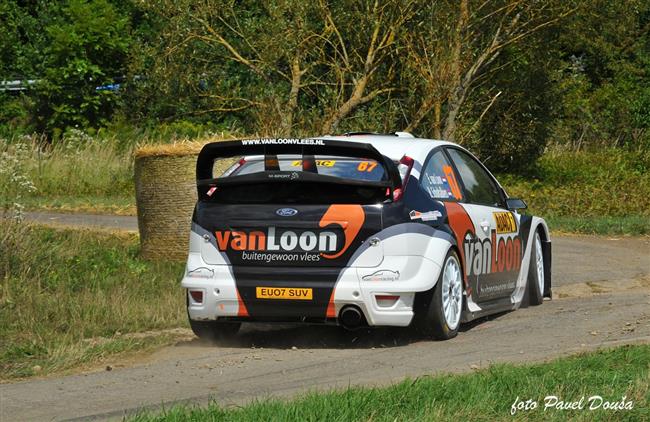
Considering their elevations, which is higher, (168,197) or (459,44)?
(459,44)

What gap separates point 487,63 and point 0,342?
17319 millimetres

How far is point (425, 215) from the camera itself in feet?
33.2

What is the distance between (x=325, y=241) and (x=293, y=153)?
760 millimetres

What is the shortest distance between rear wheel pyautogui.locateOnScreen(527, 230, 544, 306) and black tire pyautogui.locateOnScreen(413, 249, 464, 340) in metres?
2.48

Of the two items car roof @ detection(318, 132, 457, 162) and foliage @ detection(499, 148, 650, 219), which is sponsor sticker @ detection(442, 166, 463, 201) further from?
foliage @ detection(499, 148, 650, 219)

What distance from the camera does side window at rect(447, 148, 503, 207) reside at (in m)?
11.5

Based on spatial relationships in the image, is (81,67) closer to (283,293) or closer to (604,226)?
(604,226)

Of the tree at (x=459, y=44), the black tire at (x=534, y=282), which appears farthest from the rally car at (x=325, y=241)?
the tree at (x=459, y=44)

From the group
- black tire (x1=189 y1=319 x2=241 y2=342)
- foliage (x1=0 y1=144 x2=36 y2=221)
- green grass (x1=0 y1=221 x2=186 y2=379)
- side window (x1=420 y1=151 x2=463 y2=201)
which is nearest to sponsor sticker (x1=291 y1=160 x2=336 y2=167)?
side window (x1=420 y1=151 x2=463 y2=201)

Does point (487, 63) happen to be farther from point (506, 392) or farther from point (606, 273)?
point (506, 392)

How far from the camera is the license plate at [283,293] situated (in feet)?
32.2

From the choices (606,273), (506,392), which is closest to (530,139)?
(606,273)

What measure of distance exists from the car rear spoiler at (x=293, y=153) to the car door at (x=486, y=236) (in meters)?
1.17

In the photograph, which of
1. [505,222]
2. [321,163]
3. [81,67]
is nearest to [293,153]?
[321,163]
